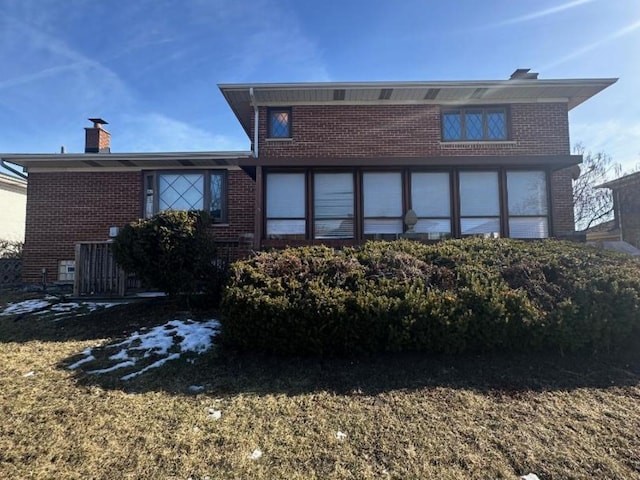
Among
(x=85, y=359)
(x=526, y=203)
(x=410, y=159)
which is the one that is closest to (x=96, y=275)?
(x=85, y=359)

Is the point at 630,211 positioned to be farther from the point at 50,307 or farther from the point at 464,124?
the point at 50,307

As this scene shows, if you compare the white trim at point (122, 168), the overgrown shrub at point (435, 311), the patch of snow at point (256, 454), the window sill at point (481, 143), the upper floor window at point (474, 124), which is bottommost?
the patch of snow at point (256, 454)

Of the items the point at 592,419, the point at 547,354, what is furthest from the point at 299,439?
the point at 547,354

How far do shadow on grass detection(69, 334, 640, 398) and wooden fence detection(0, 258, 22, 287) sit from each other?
9.99 m

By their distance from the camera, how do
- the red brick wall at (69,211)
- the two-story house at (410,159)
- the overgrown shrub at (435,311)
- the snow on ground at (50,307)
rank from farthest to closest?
the red brick wall at (69,211)
the two-story house at (410,159)
the snow on ground at (50,307)
the overgrown shrub at (435,311)

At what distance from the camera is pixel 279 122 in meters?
11.7

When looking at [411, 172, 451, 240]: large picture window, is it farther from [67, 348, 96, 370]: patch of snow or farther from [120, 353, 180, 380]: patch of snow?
[67, 348, 96, 370]: patch of snow

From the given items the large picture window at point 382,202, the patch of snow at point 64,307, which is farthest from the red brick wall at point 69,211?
the large picture window at point 382,202

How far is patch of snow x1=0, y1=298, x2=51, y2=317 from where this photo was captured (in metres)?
8.09

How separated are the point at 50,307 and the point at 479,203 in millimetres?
9891

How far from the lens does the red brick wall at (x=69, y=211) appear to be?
1184 centimetres

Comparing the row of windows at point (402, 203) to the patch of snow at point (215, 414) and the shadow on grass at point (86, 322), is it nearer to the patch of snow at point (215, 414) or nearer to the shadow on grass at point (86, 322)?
the shadow on grass at point (86, 322)

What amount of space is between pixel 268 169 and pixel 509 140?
22.9 ft

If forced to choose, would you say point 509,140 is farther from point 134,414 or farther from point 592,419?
point 134,414
